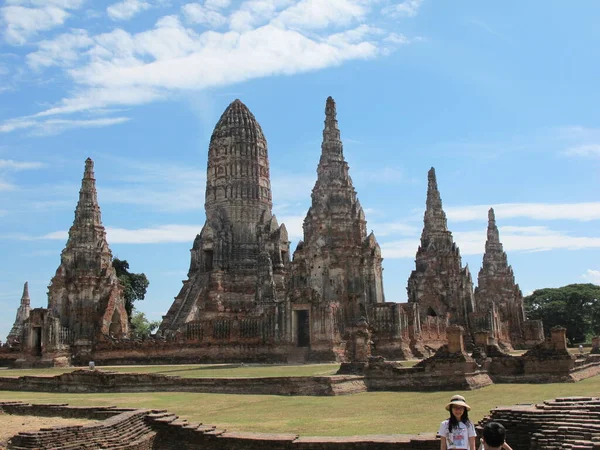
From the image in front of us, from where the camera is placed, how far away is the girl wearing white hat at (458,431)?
7074mm

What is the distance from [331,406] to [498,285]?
4850 centimetres

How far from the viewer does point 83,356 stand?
41.1 meters

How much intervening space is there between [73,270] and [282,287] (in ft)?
44.7

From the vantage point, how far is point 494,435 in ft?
22.4

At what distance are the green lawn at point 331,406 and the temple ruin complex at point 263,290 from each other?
7.61m

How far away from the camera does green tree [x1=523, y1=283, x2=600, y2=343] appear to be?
70188 millimetres

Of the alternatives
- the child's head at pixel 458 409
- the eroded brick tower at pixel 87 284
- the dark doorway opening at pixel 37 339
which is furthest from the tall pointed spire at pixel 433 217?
the child's head at pixel 458 409

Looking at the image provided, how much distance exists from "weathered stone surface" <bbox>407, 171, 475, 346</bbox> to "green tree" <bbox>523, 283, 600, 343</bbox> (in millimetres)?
24193

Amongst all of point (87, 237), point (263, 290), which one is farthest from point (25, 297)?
point (263, 290)

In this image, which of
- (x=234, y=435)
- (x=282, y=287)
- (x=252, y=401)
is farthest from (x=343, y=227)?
(x=234, y=435)

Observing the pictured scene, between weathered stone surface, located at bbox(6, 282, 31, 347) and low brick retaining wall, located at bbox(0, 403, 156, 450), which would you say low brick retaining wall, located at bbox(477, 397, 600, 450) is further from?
weathered stone surface, located at bbox(6, 282, 31, 347)

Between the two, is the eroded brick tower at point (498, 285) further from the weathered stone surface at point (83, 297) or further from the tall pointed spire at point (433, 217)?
the weathered stone surface at point (83, 297)

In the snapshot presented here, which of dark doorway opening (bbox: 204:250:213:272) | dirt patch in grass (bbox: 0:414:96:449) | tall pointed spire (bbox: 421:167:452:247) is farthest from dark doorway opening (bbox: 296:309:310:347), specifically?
dirt patch in grass (bbox: 0:414:96:449)

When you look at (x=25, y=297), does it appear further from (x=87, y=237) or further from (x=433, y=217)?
(x=433, y=217)
